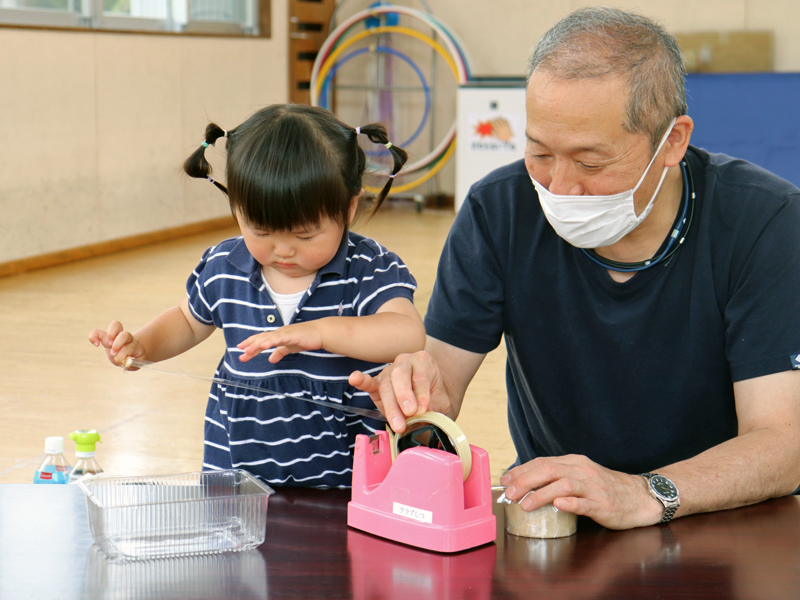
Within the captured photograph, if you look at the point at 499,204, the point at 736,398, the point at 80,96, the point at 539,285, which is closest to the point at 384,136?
the point at 499,204

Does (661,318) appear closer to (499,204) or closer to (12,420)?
(499,204)

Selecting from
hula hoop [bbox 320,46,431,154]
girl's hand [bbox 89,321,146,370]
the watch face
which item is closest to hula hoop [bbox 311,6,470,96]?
hula hoop [bbox 320,46,431,154]

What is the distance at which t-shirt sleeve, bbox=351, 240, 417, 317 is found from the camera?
1.38m

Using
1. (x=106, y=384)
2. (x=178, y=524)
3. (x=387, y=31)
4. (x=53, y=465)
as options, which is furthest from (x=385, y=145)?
(x=387, y=31)

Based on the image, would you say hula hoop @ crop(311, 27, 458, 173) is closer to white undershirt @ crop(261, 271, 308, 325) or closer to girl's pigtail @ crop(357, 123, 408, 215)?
girl's pigtail @ crop(357, 123, 408, 215)

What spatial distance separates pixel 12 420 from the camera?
2898mm

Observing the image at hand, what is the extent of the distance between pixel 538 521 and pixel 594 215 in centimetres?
47

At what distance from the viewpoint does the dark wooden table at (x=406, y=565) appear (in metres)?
0.84

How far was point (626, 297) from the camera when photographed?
1.37 meters

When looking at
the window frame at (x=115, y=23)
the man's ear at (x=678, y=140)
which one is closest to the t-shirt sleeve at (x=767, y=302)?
the man's ear at (x=678, y=140)

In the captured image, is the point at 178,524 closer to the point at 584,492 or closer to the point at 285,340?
the point at 285,340

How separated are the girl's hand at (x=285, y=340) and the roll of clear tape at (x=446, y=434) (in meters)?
0.19

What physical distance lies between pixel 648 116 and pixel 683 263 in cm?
23

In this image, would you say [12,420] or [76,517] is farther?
[12,420]
